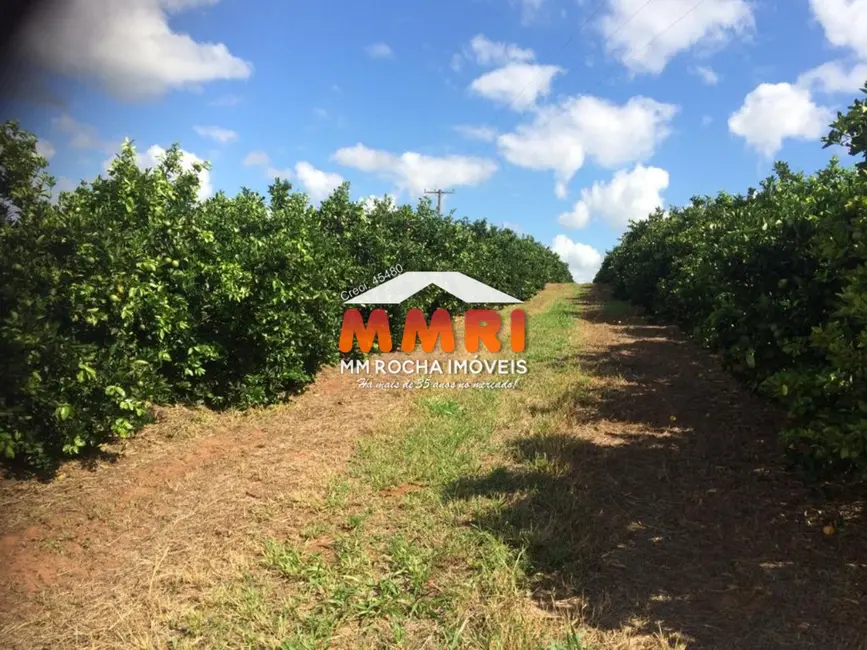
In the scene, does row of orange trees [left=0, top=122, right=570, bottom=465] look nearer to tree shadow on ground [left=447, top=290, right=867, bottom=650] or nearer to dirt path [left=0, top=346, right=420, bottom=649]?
dirt path [left=0, top=346, right=420, bottom=649]

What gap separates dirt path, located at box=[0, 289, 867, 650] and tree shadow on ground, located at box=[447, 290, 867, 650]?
0.05 feet

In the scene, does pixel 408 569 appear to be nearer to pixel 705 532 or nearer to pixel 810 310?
pixel 705 532

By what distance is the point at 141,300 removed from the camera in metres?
5.46

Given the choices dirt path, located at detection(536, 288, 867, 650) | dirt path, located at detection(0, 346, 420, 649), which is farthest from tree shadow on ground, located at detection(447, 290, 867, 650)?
dirt path, located at detection(0, 346, 420, 649)

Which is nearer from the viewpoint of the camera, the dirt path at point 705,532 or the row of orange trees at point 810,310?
the dirt path at point 705,532

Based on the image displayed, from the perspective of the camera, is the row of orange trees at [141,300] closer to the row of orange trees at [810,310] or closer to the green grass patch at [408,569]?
the green grass patch at [408,569]

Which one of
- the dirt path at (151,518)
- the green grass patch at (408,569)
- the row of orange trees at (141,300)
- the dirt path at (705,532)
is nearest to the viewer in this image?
the green grass patch at (408,569)

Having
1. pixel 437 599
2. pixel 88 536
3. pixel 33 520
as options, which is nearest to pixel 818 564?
pixel 437 599

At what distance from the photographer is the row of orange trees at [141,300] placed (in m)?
4.48

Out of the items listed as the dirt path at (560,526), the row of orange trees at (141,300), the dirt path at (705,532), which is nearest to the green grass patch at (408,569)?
the dirt path at (560,526)

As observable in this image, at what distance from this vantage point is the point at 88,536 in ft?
13.5

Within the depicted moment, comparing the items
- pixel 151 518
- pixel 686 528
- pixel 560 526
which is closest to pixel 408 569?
pixel 560 526

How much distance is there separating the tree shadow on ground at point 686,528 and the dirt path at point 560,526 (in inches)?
0.6

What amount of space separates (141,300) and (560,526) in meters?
4.31
